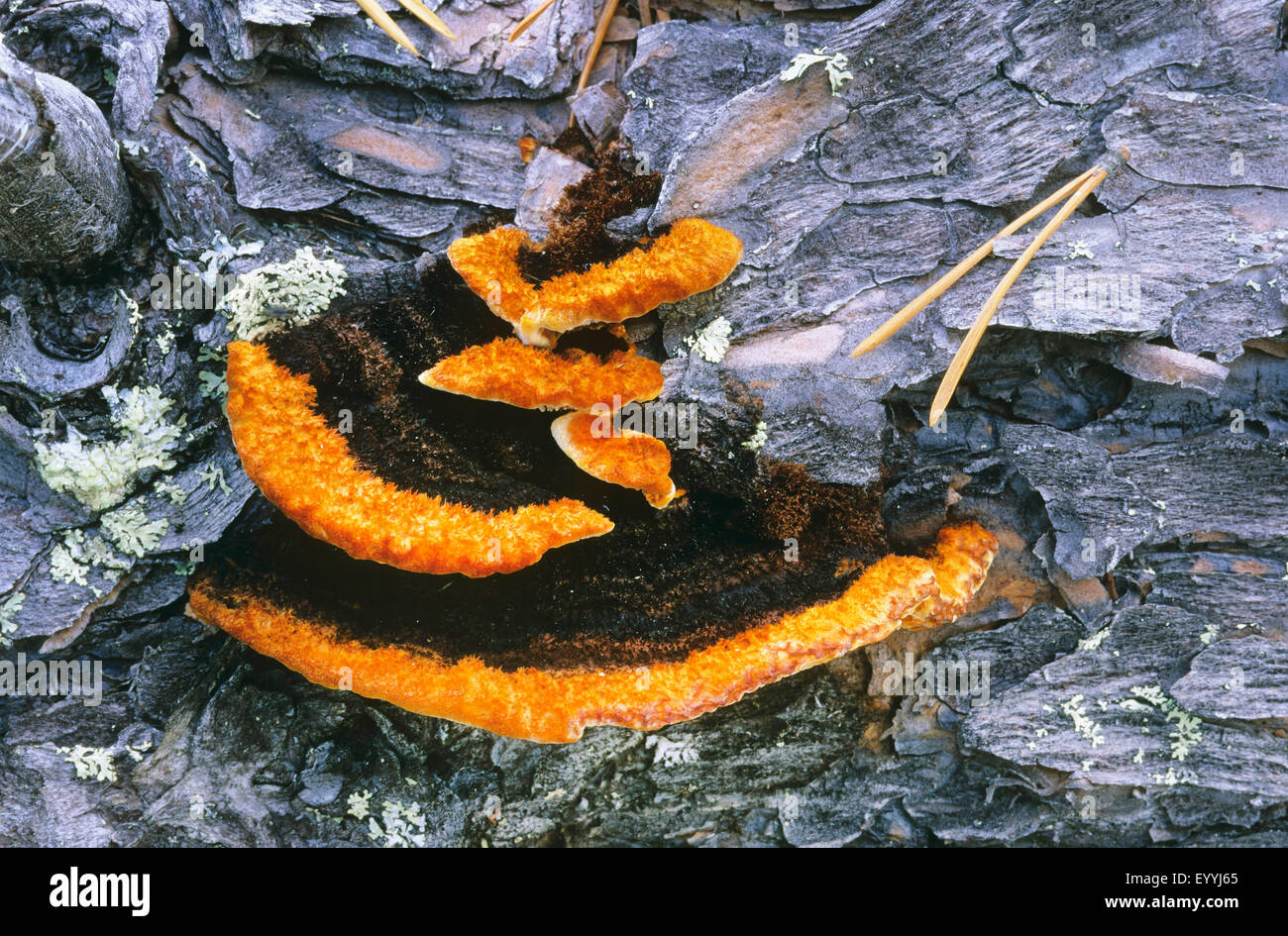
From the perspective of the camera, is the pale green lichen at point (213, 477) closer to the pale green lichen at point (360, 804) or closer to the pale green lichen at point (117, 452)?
the pale green lichen at point (117, 452)

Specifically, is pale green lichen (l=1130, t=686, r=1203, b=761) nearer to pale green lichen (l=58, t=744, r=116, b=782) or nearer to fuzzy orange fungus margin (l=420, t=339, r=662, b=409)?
fuzzy orange fungus margin (l=420, t=339, r=662, b=409)

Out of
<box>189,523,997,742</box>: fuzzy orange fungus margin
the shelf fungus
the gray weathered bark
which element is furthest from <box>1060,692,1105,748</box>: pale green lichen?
the gray weathered bark

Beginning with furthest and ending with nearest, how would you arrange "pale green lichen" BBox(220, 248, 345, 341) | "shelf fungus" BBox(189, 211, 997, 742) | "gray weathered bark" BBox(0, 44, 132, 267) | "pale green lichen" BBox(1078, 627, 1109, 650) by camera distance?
"pale green lichen" BBox(1078, 627, 1109, 650) < "pale green lichen" BBox(220, 248, 345, 341) < "shelf fungus" BBox(189, 211, 997, 742) < "gray weathered bark" BBox(0, 44, 132, 267)

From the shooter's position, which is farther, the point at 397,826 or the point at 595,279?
the point at 397,826

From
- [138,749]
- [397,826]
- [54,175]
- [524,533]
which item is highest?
[54,175]

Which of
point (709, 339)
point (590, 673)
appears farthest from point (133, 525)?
point (709, 339)

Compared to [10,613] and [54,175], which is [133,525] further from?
[54,175]
